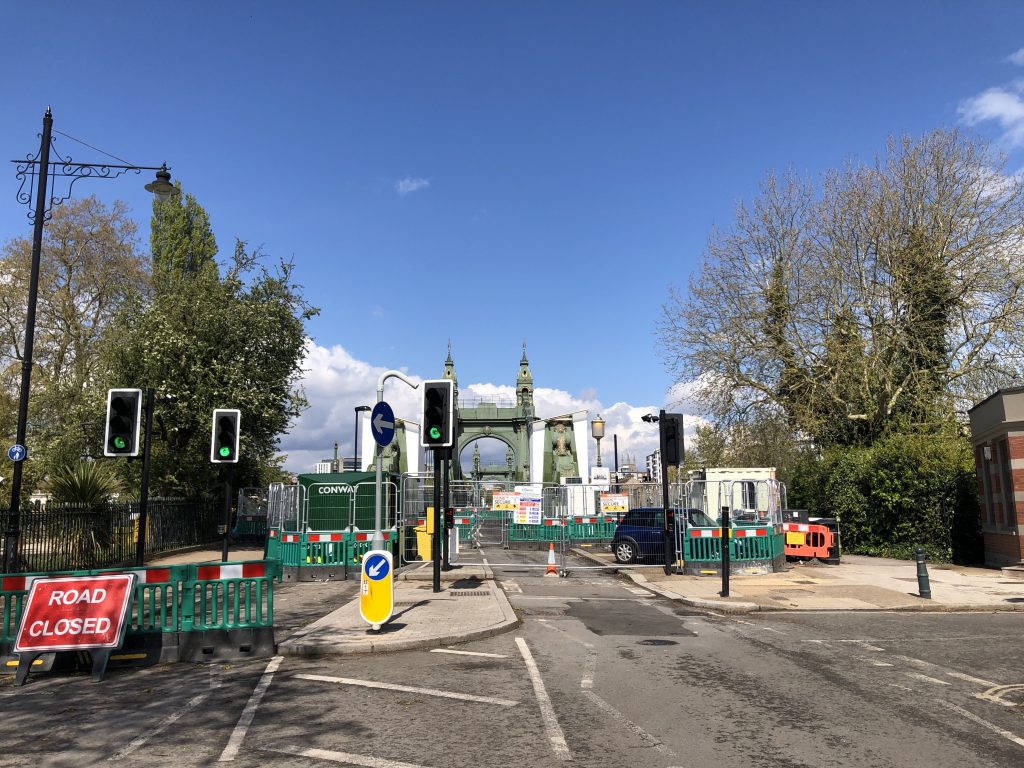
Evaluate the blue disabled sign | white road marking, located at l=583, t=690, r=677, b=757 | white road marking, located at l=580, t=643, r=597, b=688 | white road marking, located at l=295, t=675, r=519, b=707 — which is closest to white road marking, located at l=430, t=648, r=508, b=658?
white road marking, located at l=580, t=643, r=597, b=688

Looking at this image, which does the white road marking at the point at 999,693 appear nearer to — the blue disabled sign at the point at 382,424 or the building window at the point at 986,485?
the blue disabled sign at the point at 382,424

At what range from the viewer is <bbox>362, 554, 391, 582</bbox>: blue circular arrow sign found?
1001 centimetres

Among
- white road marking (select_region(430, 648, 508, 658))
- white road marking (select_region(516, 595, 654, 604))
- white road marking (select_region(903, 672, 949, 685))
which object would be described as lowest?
white road marking (select_region(516, 595, 654, 604))

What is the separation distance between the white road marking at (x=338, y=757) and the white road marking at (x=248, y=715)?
0.29m

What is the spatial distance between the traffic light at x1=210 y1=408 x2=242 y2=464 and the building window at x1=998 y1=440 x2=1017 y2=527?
1832cm

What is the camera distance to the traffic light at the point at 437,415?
12.8 meters

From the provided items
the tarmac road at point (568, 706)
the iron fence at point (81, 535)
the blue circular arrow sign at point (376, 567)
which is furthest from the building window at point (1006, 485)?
the iron fence at point (81, 535)

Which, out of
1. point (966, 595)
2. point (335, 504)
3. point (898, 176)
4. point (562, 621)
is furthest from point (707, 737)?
point (898, 176)

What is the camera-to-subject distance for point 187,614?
346 inches

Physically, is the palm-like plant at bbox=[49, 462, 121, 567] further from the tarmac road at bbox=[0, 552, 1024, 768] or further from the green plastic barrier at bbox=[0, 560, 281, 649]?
the tarmac road at bbox=[0, 552, 1024, 768]

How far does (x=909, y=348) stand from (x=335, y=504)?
20.7 metres

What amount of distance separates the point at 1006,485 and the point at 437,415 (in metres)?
15.4

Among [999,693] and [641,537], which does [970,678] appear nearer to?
[999,693]

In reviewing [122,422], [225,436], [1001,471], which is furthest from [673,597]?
[1001,471]
